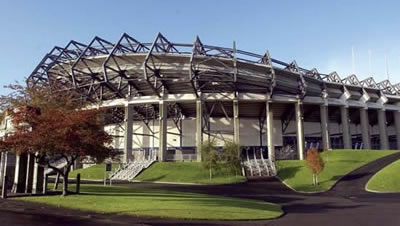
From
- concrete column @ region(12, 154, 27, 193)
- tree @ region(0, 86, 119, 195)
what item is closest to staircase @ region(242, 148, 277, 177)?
tree @ region(0, 86, 119, 195)

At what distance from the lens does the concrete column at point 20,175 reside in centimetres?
2379

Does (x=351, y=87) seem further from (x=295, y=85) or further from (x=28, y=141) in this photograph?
(x=28, y=141)

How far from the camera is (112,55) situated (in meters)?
53.9

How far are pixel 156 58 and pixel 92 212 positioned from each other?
42.2 meters

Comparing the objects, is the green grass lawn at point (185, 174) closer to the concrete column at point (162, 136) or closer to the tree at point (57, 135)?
the concrete column at point (162, 136)

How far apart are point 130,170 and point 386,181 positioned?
110ft

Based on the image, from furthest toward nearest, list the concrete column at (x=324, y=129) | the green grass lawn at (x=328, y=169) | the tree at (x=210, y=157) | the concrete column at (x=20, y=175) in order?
the concrete column at (x=324, y=129), the tree at (x=210, y=157), the green grass lawn at (x=328, y=169), the concrete column at (x=20, y=175)

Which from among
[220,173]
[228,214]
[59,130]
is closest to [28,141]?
[59,130]

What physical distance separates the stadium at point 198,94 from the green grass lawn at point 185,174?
14.9 ft

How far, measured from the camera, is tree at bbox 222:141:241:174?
145 feet

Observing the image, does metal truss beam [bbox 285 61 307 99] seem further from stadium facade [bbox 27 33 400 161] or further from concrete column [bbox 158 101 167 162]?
concrete column [bbox 158 101 167 162]

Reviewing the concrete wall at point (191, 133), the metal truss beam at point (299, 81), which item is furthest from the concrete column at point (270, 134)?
the concrete wall at point (191, 133)

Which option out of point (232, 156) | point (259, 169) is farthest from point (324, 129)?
point (232, 156)

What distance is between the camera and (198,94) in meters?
56.5
